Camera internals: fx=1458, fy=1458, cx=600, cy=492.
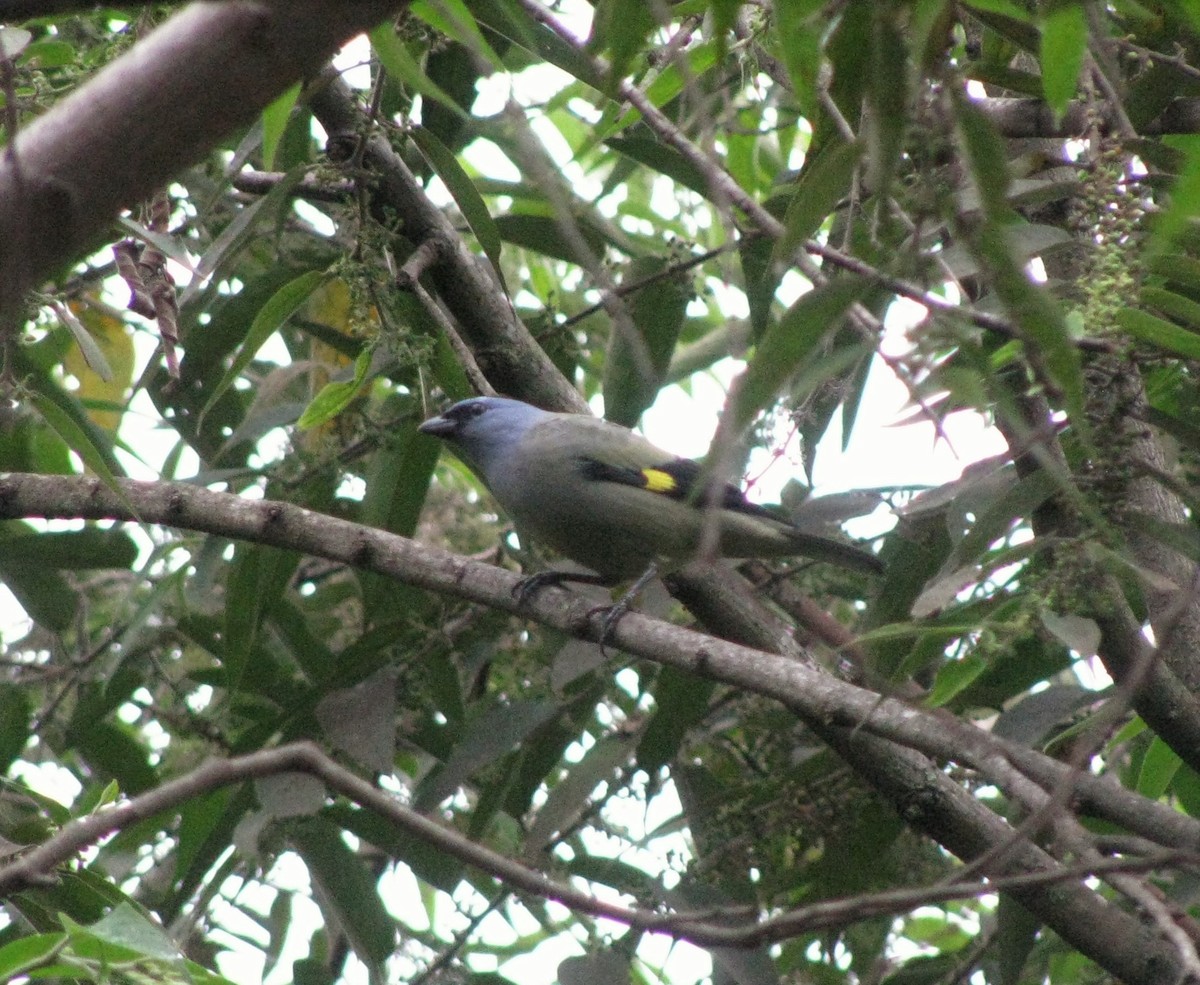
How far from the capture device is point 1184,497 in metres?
2.50

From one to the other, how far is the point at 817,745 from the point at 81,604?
2.28 meters

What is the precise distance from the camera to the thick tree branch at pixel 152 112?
46.2 inches

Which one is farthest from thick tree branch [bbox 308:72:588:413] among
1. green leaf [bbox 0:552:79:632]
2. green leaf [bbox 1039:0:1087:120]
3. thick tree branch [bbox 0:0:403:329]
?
thick tree branch [bbox 0:0:403:329]

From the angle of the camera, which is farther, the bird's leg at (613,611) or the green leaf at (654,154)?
the green leaf at (654,154)

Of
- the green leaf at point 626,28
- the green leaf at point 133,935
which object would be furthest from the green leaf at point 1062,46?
the green leaf at point 133,935

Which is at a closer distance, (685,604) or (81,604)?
(685,604)

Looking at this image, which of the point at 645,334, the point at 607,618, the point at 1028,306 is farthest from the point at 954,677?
the point at 645,334

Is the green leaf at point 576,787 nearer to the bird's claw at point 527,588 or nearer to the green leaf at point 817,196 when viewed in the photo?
the bird's claw at point 527,588

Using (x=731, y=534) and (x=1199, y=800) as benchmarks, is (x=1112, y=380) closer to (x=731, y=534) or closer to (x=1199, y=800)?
(x=1199, y=800)

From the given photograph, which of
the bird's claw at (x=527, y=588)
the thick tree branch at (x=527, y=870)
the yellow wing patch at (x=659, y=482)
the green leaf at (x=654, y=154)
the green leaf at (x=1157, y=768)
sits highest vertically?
the green leaf at (x=654, y=154)

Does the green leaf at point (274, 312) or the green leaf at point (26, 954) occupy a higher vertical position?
the green leaf at point (274, 312)

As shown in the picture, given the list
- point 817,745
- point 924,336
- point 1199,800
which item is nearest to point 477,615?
point 817,745

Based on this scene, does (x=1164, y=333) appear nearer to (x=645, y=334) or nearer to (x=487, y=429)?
(x=645, y=334)

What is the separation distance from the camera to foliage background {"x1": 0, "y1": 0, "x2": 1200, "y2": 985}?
165cm
